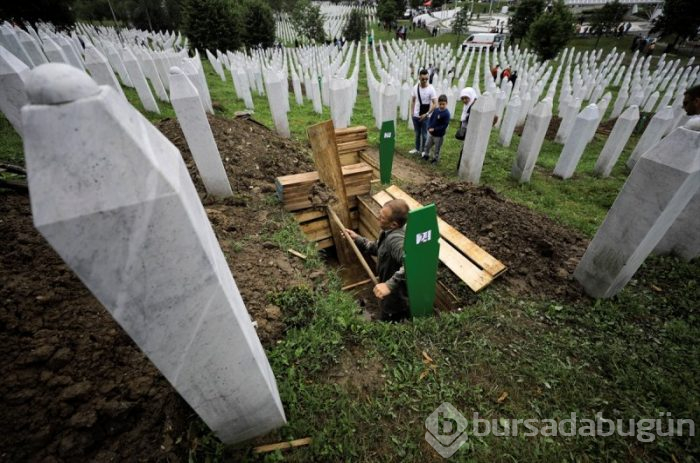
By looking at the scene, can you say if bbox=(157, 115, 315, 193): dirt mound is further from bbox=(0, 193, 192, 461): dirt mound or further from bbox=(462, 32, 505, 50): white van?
bbox=(462, 32, 505, 50): white van

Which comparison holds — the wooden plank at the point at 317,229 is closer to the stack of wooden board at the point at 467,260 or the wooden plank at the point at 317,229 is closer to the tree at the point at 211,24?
the stack of wooden board at the point at 467,260

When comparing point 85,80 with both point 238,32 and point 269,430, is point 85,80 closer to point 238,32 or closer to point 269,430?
point 269,430

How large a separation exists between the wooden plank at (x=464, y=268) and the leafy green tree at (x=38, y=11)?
126 ft

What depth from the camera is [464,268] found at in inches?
149

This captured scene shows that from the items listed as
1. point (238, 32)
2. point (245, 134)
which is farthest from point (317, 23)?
point (245, 134)

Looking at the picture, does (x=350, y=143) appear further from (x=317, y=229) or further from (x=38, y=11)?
(x=38, y=11)

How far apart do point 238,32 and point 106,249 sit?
85.1 ft

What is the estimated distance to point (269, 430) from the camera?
85.7 inches

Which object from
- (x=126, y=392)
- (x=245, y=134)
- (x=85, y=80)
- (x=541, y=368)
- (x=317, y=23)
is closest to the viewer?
(x=85, y=80)

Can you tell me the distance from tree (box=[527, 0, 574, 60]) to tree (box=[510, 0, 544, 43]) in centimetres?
680

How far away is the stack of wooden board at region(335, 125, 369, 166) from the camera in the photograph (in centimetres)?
680

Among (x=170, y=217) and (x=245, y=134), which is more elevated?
(x=170, y=217)

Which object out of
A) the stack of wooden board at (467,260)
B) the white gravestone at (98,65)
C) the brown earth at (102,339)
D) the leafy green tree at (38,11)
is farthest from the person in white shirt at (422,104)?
the leafy green tree at (38,11)

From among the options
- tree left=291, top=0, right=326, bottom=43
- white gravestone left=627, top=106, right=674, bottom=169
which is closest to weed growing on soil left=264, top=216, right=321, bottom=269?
white gravestone left=627, top=106, right=674, bottom=169
